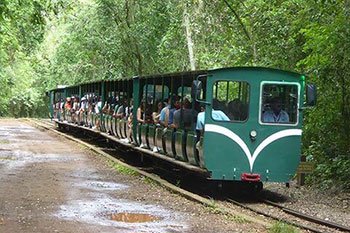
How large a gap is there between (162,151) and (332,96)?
460 cm

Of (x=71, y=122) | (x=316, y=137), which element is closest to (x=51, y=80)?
(x=71, y=122)

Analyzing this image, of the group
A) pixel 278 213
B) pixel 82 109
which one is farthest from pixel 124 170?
pixel 82 109

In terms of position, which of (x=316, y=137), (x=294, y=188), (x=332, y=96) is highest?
(x=332, y=96)

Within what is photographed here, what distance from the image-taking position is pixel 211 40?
2653 cm

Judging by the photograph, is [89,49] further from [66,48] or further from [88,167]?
[88,167]

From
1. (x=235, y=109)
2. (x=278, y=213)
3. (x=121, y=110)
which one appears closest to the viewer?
(x=278, y=213)

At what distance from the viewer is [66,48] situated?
42.2m

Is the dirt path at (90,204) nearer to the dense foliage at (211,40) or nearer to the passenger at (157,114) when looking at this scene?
the passenger at (157,114)

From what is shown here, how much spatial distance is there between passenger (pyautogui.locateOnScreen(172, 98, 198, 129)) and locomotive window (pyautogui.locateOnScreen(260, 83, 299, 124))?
1873mm

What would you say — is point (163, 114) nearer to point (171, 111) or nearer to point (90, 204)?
point (171, 111)

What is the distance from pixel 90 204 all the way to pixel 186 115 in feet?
12.6

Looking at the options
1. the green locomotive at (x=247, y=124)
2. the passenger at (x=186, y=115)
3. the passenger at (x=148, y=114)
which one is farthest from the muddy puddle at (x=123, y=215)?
the passenger at (x=148, y=114)

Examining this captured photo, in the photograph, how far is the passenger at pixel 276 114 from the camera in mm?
12930

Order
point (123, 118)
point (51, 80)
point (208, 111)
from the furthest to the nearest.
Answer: point (51, 80) → point (123, 118) → point (208, 111)
